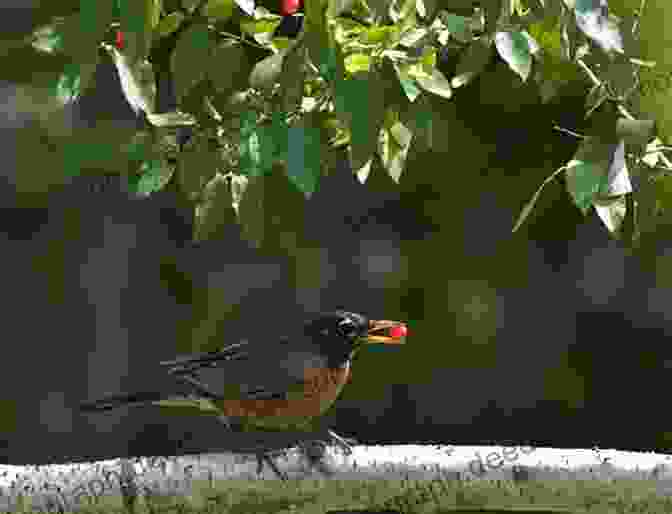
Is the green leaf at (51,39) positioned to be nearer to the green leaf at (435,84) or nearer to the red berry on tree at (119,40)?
the red berry on tree at (119,40)

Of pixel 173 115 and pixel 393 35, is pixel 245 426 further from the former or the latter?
pixel 393 35

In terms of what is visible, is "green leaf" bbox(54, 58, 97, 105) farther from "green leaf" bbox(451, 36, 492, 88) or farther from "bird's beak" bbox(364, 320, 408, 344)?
"bird's beak" bbox(364, 320, 408, 344)

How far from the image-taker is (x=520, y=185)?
545 centimetres

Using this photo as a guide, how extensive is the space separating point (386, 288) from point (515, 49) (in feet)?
8.89

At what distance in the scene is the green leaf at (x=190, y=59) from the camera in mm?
2824

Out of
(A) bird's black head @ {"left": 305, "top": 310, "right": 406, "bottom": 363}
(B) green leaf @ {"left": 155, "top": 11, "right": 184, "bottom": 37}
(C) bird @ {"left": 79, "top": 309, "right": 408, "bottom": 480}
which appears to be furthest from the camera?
(A) bird's black head @ {"left": 305, "top": 310, "right": 406, "bottom": 363}

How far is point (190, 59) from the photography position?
2.83m

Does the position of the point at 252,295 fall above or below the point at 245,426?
below

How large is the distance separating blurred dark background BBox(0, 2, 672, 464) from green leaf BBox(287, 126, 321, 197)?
2489 mm

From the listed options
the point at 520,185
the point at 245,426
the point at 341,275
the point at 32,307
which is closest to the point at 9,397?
the point at 32,307

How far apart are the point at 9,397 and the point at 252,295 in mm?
906

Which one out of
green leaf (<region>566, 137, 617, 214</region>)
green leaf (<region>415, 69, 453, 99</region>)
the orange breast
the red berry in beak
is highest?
green leaf (<region>415, 69, 453, 99</region>)

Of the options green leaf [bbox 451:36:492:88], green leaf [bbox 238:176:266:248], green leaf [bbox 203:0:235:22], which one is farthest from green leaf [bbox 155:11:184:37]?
green leaf [bbox 451:36:492:88]

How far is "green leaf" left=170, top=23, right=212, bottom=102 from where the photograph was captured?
2.82 metres
